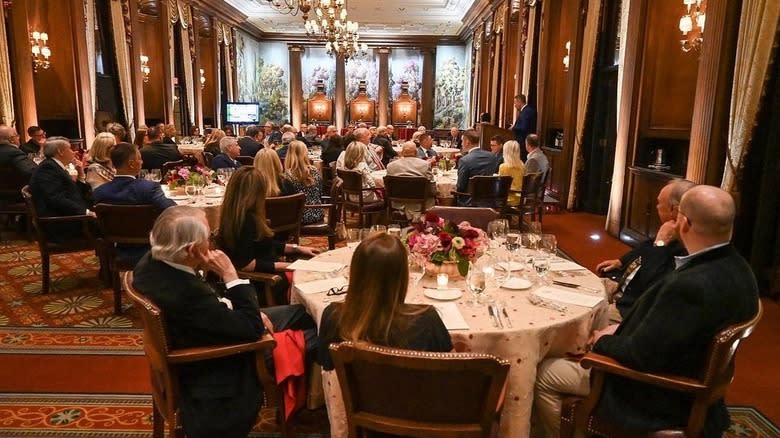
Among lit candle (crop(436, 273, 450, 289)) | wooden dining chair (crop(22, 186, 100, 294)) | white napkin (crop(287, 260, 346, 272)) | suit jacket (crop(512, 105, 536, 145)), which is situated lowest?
wooden dining chair (crop(22, 186, 100, 294))

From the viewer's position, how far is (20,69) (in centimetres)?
841

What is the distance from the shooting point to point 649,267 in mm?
2922

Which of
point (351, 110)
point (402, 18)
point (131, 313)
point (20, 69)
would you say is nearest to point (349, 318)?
point (131, 313)

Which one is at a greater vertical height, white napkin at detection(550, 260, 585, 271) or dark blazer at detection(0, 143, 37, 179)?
dark blazer at detection(0, 143, 37, 179)

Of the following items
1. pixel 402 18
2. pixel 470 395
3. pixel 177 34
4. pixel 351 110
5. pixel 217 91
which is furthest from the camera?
pixel 351 110

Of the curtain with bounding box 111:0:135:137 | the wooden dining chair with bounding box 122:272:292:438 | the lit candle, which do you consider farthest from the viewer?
the curtain with bounding box 111:0:135:137

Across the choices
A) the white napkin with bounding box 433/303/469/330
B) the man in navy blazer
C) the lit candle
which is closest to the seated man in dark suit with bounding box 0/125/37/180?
the man in navy blazer

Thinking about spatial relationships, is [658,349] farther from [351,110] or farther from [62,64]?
[351,110]

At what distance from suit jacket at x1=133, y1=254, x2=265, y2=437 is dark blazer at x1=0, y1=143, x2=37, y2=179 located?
5.51 metres

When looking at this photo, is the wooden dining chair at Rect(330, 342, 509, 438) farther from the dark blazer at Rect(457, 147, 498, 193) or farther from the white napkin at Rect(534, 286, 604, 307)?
the dark blazer at Rect(457, 147, 498, 193)

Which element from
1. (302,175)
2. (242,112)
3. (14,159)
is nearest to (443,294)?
(302,175)

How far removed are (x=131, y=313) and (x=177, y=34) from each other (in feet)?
35.3

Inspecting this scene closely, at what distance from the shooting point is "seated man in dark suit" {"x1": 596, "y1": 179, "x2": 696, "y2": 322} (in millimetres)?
2855

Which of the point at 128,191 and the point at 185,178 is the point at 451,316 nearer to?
the point at 128,191
